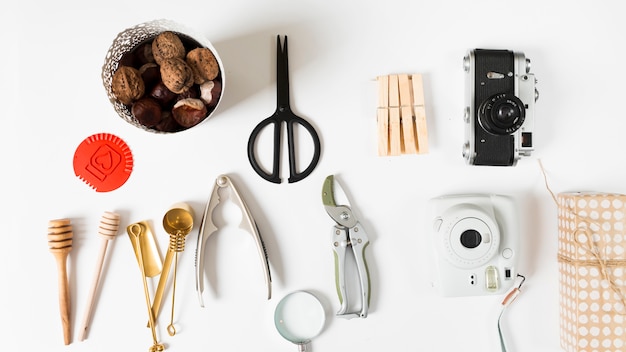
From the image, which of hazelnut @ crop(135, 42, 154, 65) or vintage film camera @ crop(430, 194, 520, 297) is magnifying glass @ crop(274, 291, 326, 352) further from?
hazelnut @ crop(135, 42, 154, 65)

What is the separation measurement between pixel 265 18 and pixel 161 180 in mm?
400

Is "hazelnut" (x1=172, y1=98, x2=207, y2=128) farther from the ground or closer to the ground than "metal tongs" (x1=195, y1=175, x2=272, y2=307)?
farther from the ground

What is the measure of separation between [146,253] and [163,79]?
14.3 inches

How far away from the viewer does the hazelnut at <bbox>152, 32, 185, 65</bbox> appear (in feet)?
2.96

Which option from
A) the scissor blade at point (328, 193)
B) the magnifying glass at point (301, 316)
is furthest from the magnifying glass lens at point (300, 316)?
the scissor blade at point (328, 193)

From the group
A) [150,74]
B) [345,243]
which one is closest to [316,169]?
[345,243]

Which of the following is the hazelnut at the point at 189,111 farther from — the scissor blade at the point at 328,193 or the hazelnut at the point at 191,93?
the scissor blade at the point at 328,193

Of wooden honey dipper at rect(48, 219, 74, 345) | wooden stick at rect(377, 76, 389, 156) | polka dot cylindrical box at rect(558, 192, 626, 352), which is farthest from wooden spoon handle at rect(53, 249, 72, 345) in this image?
polka dot cylindrical box at rect(558, 192, 626, 352)

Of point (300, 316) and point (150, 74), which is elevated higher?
point (150, 74)

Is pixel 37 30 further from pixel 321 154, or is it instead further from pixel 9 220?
pixel 321 154

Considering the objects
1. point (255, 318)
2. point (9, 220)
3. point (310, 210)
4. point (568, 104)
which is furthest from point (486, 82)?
point (9, 220)

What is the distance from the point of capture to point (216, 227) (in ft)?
3.29

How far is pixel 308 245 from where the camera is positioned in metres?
1.04

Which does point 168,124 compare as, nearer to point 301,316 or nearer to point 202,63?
point 202,63
